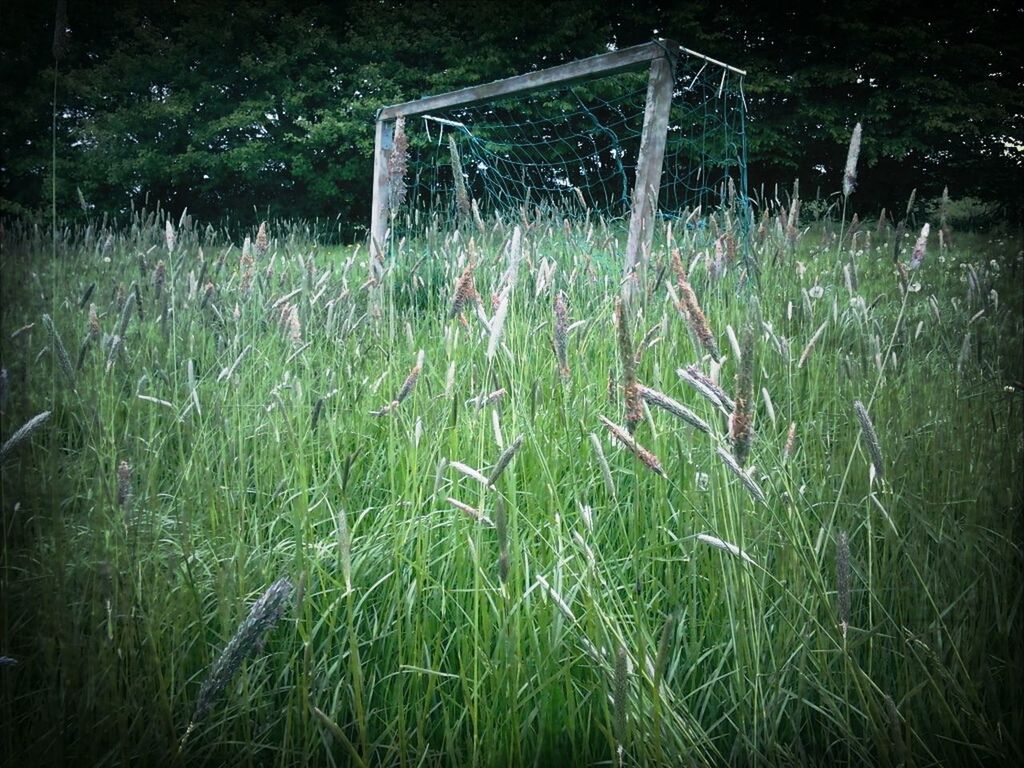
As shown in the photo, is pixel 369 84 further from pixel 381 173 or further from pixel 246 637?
pixel 246 637

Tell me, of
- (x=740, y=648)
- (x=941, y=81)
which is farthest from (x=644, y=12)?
(x=740, y=648)

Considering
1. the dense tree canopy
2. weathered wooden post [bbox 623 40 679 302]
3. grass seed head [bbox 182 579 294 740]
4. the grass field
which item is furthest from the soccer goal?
grass seed head [bbox 182 579 294 740]

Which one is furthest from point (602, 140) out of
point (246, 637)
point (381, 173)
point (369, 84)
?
point (246, 637)

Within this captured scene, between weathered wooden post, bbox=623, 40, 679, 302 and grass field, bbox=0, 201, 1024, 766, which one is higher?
weathered wooden post, bbox=623, 40, 679, 302

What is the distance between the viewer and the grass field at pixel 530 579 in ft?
2.84

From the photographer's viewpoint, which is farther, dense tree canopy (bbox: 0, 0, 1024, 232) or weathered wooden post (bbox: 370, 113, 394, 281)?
weathered wooden post (bbox: 370, 113, 394, 281)

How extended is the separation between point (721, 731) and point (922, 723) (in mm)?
277

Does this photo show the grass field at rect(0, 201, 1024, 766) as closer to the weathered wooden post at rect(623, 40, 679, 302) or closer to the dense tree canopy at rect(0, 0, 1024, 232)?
the dense tree canopy at rect(0, 0, 1024, 232)

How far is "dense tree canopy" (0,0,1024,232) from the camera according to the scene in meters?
2.03

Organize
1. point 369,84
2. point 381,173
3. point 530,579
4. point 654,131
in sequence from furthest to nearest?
point 369,84, point 381,173, point 654,131, point 530,579

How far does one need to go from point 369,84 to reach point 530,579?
22.4 feet

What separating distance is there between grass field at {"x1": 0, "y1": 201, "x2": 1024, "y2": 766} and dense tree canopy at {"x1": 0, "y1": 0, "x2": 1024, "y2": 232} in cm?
69

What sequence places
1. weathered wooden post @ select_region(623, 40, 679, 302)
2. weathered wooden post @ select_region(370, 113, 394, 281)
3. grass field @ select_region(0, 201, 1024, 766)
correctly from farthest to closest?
weathered wooden post @ select_region(370, 113, 394, 281) < weathered wooden post @ select_region(623, 40, 679, 302) < grass field @ select_region(0, 201, 1024, 766)

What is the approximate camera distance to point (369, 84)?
6.99m
